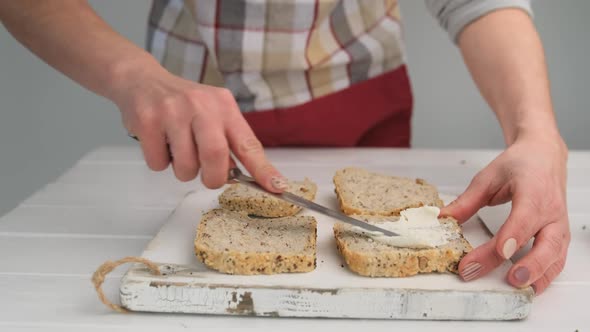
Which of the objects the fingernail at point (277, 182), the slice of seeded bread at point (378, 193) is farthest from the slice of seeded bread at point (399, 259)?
the slice of seeded bread at point (378, 193)

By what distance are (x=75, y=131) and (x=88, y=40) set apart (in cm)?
202

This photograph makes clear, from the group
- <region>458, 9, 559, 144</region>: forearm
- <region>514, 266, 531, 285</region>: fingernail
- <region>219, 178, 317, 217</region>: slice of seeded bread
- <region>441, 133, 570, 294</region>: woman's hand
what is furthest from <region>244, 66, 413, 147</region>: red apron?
<region>514, 266, 531, 285</region>: fingernail

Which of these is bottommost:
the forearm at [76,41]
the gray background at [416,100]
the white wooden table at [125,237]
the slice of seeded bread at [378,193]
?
the gray background at [416,100]

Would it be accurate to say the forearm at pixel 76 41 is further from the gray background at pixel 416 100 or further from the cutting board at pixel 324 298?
the gray background at pixel 416 100

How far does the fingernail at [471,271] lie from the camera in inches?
42.8

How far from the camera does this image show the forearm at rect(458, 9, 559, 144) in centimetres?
144

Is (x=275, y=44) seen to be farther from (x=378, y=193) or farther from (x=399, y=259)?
(x=399, y=259)

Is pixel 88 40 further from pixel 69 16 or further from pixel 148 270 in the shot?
pixel 148 270

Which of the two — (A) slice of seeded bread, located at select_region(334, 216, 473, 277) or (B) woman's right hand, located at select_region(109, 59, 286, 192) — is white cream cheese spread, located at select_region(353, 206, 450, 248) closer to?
(A) slice of seeded bread, located at select_region(334, 216, 473, 277)

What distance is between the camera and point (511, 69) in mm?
1542

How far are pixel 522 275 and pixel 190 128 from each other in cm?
51

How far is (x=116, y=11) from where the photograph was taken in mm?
3105

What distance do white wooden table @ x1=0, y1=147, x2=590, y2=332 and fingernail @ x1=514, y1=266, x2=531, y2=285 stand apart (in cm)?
5

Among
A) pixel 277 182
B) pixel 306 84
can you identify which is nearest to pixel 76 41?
pixel 277 182
